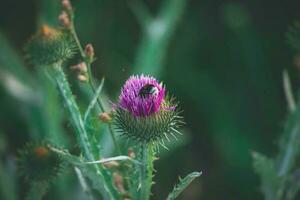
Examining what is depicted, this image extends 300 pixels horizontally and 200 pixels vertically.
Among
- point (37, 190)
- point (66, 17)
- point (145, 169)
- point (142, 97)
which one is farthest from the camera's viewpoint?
point (37, 190)

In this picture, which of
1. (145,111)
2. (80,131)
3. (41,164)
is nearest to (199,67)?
(41,164)

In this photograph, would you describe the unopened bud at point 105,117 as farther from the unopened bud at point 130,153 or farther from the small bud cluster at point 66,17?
the small bud cluster at point 66,17

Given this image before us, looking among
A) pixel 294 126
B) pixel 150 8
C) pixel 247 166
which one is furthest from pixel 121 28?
pixel 294 126

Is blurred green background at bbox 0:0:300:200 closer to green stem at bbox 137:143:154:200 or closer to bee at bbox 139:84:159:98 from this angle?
green stem at bbox 137:143:154:200

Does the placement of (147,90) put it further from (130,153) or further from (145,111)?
(130,153)

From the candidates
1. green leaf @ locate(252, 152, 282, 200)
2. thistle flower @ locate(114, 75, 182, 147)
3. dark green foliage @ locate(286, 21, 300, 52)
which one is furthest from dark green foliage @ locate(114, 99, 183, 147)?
dark green foliage @ locate(286, 21, 300, 52)

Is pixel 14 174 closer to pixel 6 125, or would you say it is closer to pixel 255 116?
pixel 6 125
